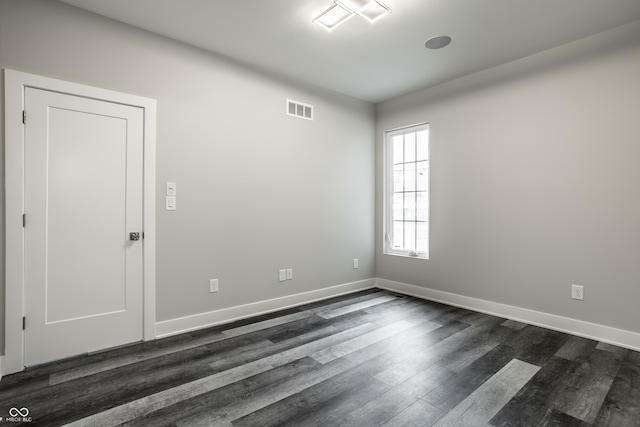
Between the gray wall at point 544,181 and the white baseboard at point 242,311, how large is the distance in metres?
1.20

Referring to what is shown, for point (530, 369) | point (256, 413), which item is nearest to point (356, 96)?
point (530, 369)

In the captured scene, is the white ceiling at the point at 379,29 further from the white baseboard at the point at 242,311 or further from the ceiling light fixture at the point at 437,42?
the white baseboard at the point at 242,311

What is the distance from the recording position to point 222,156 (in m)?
3.29

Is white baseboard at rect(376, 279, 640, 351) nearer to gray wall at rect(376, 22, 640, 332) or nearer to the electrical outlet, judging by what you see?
gray wall at rect(376, 22, 640, 332)

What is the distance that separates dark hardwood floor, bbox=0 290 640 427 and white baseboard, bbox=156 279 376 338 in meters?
0.15

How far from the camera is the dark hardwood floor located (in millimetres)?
1786

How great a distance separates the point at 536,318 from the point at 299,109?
3500 millimetres

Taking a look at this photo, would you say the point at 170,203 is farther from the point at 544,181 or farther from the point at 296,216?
the point at 544,181

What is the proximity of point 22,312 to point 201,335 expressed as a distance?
Answer: 1.31m

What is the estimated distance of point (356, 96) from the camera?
178 inches

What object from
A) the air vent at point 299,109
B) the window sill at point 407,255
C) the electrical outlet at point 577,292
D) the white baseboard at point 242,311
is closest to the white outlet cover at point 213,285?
the white baseboard at point 242,311

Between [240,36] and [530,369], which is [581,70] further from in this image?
[240,36]
